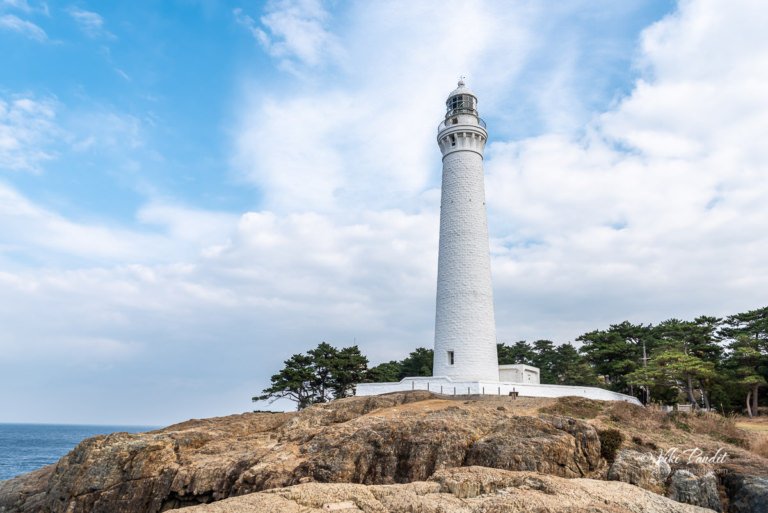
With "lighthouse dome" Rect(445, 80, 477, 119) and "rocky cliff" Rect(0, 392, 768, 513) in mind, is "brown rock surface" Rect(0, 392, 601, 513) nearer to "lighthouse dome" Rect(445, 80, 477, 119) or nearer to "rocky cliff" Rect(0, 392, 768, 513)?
"rocky cliff" Rect(0, 392, 768, 513)

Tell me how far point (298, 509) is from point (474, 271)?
29427 millimetres

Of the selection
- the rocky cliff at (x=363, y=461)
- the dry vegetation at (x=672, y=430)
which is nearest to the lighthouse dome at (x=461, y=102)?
the dry vegetation at (x=672, y=430)

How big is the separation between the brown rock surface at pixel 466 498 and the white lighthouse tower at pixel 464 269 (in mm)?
25492

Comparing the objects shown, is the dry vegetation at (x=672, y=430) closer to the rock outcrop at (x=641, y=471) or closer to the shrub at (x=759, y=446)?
the shrub at (x=759, y=446)

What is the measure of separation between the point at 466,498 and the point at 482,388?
930 inches

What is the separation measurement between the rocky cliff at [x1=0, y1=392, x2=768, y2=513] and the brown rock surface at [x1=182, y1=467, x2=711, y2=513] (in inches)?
2.8

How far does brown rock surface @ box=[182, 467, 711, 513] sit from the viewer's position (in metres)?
8.17

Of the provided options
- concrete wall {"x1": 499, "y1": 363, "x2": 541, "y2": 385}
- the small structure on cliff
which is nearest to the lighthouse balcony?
the small structure on cliff

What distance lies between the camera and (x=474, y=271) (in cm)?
3641

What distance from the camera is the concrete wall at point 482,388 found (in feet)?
105

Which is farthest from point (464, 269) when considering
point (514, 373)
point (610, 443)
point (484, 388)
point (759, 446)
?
point (610, 443)

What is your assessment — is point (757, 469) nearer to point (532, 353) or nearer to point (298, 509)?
point (298, 509)

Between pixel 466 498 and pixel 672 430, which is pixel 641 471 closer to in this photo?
pixel 466 498

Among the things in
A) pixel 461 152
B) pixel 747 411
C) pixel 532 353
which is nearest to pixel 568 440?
pixel 461 152
